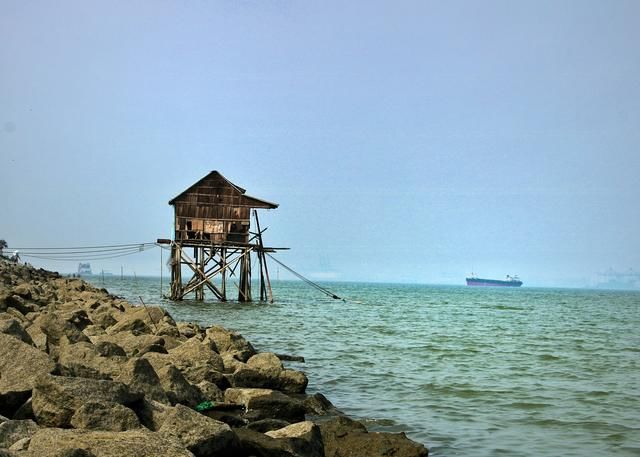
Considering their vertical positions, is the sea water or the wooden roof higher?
the wooden roof

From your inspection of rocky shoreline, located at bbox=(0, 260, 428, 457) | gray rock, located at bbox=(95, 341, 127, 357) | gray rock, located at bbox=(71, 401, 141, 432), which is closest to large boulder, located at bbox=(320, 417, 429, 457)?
rocky shoreline, located at bbox=(0, 260, 428, 457)

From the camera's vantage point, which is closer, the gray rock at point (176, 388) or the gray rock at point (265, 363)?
the gray rock at point (176, 388)

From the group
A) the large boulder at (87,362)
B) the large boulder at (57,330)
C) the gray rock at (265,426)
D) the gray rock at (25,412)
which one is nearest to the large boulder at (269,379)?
the large boulder at (87,362)

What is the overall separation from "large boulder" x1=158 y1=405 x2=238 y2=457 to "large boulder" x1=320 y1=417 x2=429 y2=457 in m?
1.28

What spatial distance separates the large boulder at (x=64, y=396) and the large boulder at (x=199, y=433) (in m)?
0.55

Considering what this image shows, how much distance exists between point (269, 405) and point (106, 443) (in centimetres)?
391

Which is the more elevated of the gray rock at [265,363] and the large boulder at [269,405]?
the gray rock at [265,363]

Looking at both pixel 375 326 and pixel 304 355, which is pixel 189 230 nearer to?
pixel 375 326

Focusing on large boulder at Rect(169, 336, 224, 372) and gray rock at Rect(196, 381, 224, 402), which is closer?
gray rock at Rect(196, 381, 224, 402)

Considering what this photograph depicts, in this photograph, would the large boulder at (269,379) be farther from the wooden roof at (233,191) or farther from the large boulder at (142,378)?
the wooden roof at (233,191)

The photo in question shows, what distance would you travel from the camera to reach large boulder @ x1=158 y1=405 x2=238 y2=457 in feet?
18.3

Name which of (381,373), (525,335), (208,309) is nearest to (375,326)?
(525,335)

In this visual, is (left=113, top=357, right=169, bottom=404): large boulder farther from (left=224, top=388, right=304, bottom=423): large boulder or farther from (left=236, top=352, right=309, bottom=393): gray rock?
(left=236, top=352, right=309, bottom=393): gray rock

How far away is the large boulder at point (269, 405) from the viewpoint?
8.44m
